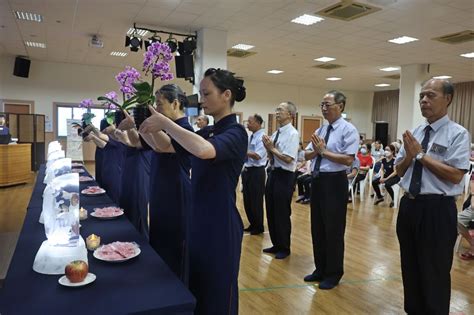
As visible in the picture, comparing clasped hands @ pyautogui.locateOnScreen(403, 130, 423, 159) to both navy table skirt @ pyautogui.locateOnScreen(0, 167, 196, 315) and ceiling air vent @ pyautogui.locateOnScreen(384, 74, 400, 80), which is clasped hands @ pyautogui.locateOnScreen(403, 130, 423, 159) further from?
ceiling air vent @ pyautogui.locateOnScreen(384, 74, 400, 80)

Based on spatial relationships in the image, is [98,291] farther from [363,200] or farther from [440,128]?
[363,200]

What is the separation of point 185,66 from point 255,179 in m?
3.68

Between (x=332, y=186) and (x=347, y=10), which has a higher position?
(x=347, y=10)

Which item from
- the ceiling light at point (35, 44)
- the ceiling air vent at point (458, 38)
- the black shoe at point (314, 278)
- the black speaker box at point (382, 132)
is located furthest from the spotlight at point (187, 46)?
the black speaker box at point (382, 132)

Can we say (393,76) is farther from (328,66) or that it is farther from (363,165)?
(363,165)

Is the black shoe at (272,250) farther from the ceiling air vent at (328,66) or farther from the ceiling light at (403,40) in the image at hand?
the ceiling air vent at (328,66)

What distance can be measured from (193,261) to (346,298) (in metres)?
1.79

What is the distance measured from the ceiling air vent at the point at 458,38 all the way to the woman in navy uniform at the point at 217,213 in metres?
7.43

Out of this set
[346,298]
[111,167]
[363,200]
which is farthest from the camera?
[363,200]

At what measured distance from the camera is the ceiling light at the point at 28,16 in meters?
6.94

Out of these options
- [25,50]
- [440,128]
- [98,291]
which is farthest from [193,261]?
[25,50]

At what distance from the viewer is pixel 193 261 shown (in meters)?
1.67

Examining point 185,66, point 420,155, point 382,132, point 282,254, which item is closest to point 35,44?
point 185,66

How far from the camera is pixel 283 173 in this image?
4.02 metres
